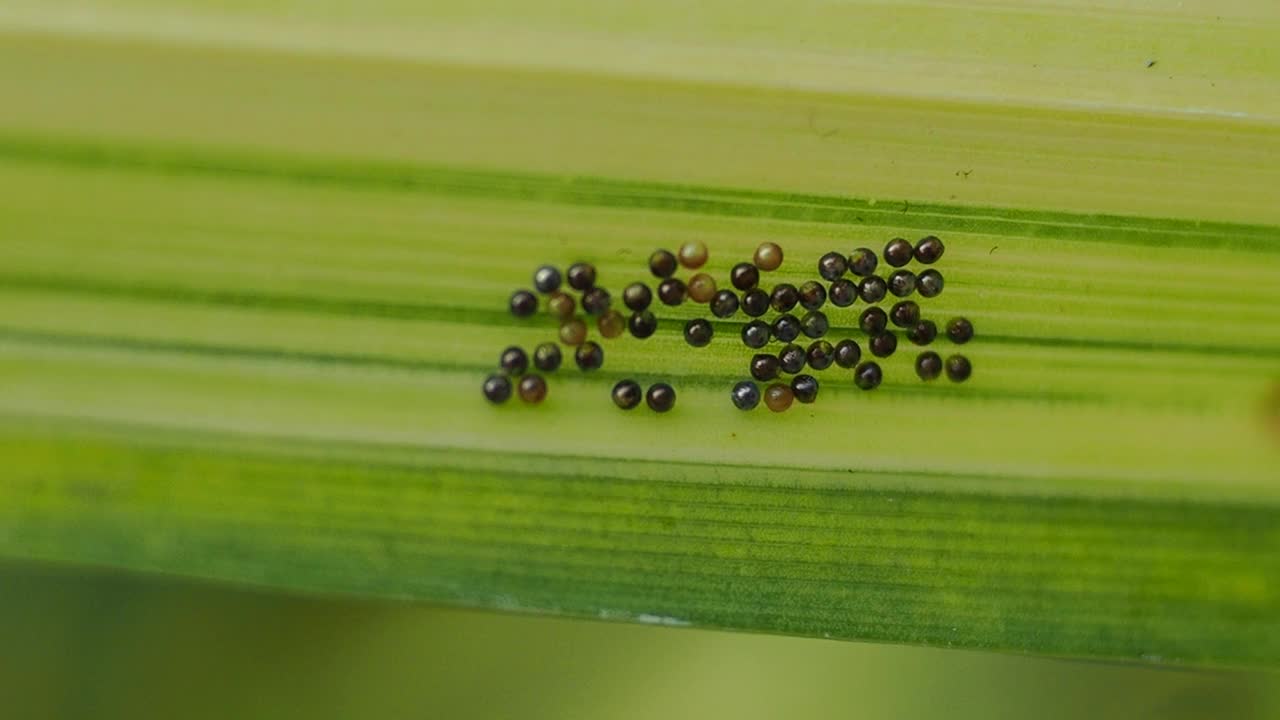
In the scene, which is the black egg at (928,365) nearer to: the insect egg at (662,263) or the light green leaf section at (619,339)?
the light green leaf section at (619,339)

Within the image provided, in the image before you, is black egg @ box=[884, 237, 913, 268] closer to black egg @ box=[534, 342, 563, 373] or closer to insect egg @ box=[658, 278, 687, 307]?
insect egg @ box=[658, 278, 687, 307]

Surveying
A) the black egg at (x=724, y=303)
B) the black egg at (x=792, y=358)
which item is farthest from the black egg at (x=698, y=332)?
the black egg at (x=792, y=358)

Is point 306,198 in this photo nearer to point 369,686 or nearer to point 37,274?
point 37,274

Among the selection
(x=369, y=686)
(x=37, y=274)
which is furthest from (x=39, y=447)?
(x=369, y=686)

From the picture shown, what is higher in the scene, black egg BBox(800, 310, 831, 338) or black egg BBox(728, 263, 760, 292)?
black egg BBox(728, 263, 760, 292)

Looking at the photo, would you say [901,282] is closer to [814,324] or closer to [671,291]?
[814,324]

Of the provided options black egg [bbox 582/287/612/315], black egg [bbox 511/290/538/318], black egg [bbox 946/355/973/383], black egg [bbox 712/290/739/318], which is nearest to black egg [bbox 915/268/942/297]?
black egg [bbox 946/355/973/383]
